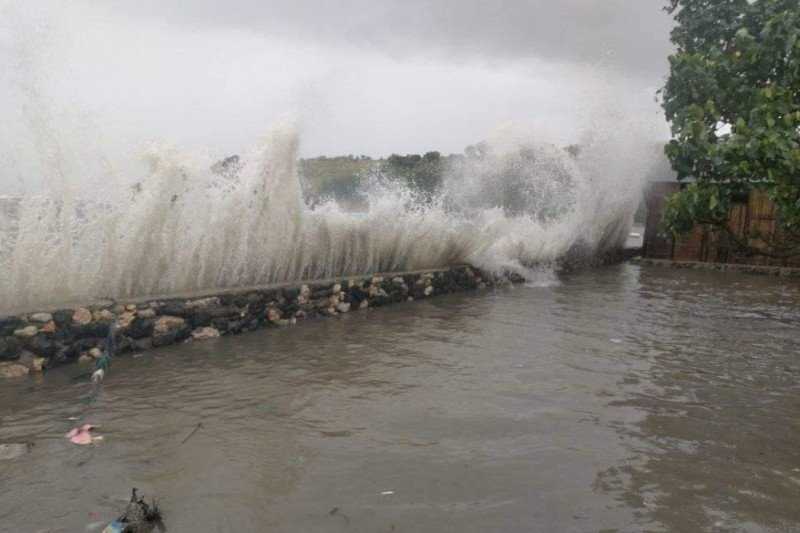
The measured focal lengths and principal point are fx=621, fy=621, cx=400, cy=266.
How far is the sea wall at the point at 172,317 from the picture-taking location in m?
5.28

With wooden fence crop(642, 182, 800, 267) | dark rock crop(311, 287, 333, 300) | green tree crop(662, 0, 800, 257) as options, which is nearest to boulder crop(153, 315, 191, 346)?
dark rock crop(311, 287, 333, 300)

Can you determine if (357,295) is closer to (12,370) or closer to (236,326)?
(236,326)

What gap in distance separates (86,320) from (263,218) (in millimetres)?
2585

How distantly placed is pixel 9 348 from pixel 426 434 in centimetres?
363

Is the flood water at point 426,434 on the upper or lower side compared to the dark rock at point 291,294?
lower

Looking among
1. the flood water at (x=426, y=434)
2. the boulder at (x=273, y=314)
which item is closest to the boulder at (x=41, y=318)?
the flood water at (x=426, y=434)

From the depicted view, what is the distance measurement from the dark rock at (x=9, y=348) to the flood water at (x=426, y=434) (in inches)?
10.8

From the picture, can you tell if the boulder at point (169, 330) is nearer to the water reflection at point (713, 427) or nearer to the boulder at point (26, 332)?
the boulder at point (26, 332)

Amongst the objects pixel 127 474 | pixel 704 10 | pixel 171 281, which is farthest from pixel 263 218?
pixel 704 10

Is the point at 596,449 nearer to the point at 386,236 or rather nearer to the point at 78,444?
the point at 78,444

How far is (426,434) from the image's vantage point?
395cm

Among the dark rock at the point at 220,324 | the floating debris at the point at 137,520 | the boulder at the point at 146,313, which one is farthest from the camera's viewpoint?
the dark rock at the point at 220,324

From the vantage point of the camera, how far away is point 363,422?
13.7ft

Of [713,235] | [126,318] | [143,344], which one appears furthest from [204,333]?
[713,235]
